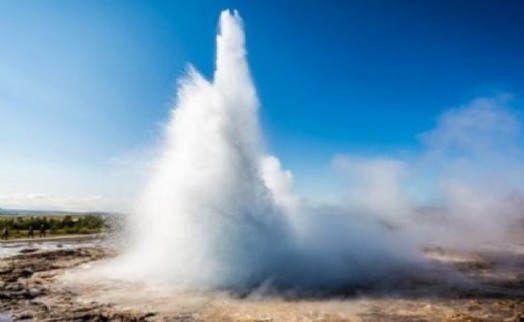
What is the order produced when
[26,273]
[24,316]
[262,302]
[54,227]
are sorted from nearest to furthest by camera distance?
[24,316], [262,302], [26,273], [54,227]

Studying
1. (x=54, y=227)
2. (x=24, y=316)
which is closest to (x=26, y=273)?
(x=24, y=316)

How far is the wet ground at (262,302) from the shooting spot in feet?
41.0

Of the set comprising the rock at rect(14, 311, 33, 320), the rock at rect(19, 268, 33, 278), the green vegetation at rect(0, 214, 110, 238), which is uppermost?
the green vegetation at rect(0, 214, 110, 238)

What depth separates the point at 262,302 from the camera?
14.3m

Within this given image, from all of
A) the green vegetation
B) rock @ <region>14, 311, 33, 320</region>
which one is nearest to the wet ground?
rock @ <region>14, 311, 33, 320</region>

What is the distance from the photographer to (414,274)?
20.0 meters

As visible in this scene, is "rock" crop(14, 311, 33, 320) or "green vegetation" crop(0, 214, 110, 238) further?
"green vegetation" crop(0, 214, 110, 238)

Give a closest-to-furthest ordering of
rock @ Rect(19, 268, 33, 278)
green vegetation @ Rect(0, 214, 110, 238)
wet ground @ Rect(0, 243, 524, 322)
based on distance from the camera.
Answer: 1. wet ground @ Rect(0, 243, 524, 322)
2. rock @ Rect(19, 268, 33, 278)
3. green vegetation @ Rect(0, 214, 110, 238)

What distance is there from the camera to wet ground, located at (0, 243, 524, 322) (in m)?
12.5

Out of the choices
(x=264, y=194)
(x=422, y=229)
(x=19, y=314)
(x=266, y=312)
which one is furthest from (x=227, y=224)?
(x=422, y=229)

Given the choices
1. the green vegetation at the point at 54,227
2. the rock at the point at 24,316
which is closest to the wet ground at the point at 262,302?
the rock at the point at 24,316

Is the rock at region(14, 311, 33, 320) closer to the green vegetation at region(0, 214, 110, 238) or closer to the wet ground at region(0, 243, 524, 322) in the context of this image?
the wet ground at region(0, 243, 524, 322)

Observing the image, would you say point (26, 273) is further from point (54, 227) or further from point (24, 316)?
point (54, 227)

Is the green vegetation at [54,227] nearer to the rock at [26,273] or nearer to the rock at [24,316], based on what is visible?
the rock at [26,273]
